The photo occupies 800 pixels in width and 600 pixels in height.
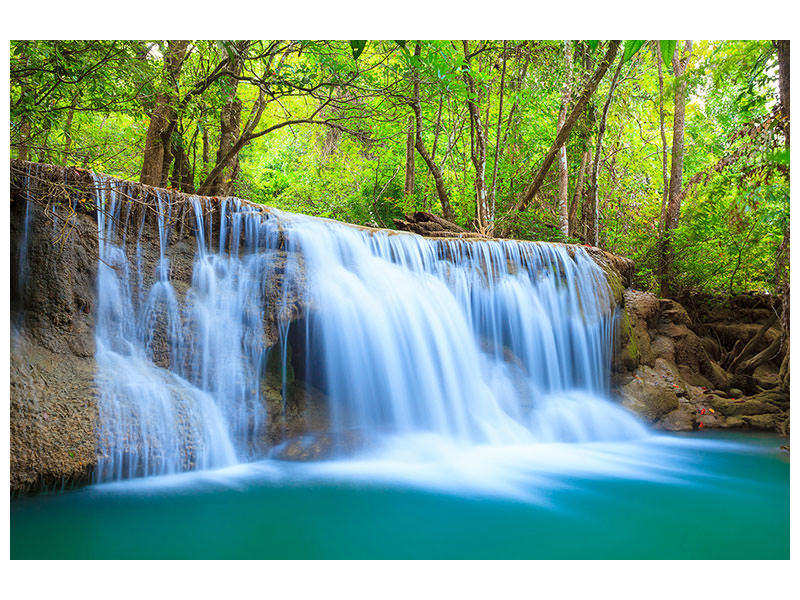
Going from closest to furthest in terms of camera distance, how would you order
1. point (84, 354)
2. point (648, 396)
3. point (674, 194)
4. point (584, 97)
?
1. point (84, 354)
2. point (648, 396)
3. point (584, 97)
4. point (674, 194)

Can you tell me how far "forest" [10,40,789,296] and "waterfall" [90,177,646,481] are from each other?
1.18m

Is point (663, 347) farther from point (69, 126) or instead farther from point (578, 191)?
point (69, 126)

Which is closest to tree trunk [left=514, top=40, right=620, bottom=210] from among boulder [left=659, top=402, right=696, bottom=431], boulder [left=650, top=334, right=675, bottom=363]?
boulder [left=650, top=334, right=675, bottom=363]

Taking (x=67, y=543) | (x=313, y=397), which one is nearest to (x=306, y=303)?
(x=313, y=397)

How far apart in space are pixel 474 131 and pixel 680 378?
14.6 feet

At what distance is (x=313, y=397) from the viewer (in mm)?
4414

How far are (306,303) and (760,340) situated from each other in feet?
19.8

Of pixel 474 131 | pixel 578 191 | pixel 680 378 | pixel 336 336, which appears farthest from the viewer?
pixel 578 191

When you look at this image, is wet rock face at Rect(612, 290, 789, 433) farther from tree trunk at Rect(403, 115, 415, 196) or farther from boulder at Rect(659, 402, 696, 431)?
tree trunk at Rect(403, 115, 415, 196)

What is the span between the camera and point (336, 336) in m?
4.56

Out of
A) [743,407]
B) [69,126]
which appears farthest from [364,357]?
[743,407]

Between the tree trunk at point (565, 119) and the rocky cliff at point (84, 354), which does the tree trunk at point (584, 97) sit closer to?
the tree trunk at point (565, 119)

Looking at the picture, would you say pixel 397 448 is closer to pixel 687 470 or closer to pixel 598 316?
pixel 687 470
